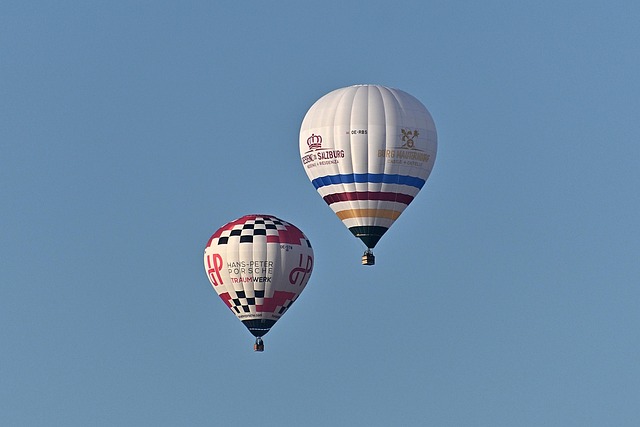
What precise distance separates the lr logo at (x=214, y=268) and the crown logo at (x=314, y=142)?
260 inches

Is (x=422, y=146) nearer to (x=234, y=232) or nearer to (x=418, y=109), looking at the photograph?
(x=418, y=109)

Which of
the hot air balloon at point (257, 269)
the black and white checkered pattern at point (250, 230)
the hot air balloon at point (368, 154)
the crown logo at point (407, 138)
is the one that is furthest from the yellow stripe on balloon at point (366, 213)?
the black and white checkered pattern at point (250, 230)

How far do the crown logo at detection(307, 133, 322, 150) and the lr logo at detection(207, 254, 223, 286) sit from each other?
21.7 ft

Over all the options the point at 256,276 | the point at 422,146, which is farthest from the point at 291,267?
the point at 422,146

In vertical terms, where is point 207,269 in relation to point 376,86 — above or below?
below

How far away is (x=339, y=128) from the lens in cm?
9238

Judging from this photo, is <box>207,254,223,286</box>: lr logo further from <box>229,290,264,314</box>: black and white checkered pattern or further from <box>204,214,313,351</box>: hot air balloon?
<box>229,290,264,314</box>: black and white checkered pattern

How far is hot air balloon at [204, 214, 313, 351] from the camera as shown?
96188 mm

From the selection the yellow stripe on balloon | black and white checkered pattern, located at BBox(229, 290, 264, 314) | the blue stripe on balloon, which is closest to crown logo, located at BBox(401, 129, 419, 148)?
the blue stripe on balloon

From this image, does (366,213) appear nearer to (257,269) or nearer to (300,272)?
(300,272)

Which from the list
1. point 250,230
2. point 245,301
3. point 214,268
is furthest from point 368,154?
point 214,268

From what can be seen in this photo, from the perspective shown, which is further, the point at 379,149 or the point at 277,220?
the point at 277,220

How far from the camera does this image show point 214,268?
96.9 meters

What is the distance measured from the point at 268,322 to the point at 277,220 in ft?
13.4
